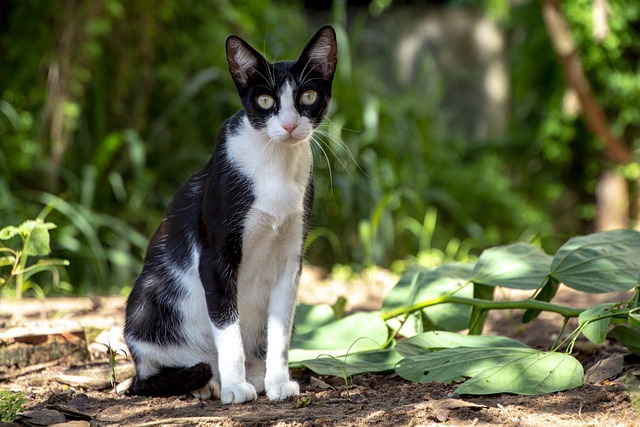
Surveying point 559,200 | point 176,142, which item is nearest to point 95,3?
point 176,142

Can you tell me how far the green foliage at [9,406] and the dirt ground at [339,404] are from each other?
3cm

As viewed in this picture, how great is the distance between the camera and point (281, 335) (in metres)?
2.17

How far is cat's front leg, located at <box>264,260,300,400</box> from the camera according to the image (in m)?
2.09

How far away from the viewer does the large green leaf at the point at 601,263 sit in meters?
2.34

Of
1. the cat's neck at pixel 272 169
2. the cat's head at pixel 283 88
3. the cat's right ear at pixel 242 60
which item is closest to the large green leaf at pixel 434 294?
the cat's neck at pixel 272 169

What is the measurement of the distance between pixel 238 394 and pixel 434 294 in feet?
2.86

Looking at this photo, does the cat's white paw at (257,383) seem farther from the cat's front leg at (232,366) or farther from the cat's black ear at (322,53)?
the cat's black ear at (322,53)

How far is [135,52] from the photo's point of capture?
17.0 ft

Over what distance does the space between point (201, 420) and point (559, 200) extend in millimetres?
5885

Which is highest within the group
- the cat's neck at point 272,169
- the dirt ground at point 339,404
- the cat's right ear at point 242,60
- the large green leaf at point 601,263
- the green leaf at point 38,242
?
the cat's right ear at point 242,60

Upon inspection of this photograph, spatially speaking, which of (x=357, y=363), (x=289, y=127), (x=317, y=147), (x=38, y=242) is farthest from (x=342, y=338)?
(x=317, y=147)

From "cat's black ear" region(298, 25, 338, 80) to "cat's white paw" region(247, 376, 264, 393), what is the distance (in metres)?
0.94

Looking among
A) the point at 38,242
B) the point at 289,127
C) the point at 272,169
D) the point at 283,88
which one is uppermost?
the point at 283,88

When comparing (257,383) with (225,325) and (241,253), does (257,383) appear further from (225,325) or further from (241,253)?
(241,253)
